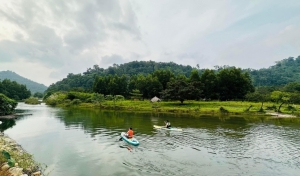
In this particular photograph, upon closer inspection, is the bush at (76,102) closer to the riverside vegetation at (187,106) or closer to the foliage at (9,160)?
the riverside vegetation at (187,106)

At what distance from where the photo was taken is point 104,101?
81.3 meters

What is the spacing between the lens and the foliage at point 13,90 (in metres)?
122

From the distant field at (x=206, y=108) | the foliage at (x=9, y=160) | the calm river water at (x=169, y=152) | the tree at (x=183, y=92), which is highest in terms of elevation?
the tree at (x=183, y=92)

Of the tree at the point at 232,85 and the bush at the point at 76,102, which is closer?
the tree at the point at 232,85

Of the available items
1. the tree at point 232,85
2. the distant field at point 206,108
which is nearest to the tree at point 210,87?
the tree at point 232,85

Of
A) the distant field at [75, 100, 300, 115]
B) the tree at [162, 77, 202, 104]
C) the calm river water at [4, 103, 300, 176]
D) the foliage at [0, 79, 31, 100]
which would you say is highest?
the foliage at [0, 79, 31, 100]

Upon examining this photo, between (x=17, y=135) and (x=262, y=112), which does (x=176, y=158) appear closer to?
(x=17, y=135)

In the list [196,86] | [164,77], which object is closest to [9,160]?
[196,86]

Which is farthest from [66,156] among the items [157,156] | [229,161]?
[229,161]

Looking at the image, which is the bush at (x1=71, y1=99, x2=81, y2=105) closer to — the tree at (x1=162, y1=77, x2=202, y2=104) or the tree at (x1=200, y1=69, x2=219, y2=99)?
the tree at (x1=162, y1=77, x2=202, y2=104)

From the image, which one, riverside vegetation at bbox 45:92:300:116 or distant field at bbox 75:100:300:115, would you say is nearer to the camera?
distant field at bbox 75:100:300:115

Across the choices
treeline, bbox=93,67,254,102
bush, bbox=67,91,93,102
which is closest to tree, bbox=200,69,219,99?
treeline, bbox=93,67,254,102

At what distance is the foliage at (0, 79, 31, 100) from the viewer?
12213 cm

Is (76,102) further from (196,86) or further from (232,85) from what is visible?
(232,85)
